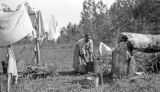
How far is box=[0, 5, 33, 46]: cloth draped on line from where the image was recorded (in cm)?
554

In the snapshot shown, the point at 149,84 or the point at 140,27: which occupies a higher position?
the point at 140,27

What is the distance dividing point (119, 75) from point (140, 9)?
2944 cm

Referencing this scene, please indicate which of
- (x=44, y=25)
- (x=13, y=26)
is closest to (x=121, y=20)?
(x=44, y=25)

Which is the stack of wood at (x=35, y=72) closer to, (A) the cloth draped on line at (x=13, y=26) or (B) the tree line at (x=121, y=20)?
(A) the cloth draped on line at (x=13, y=26)

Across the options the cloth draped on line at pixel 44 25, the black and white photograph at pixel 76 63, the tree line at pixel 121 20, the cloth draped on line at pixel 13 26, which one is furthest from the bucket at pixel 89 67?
the tree line at pixel 121 20

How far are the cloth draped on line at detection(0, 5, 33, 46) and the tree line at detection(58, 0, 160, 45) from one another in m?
22.4

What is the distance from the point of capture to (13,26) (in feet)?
18.4

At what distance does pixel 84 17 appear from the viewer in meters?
38.6

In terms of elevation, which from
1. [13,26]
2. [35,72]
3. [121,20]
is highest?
[121,20]

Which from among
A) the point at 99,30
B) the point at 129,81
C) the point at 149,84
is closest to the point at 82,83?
the point at 129,81

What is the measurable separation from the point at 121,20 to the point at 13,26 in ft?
96.5

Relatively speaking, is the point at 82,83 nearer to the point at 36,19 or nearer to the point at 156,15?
the point at 36,19

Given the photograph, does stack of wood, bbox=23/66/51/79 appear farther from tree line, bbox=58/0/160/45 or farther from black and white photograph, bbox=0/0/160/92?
tree line, bbox=58/0/160/45

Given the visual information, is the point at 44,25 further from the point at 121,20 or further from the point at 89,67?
the point at 121,20
